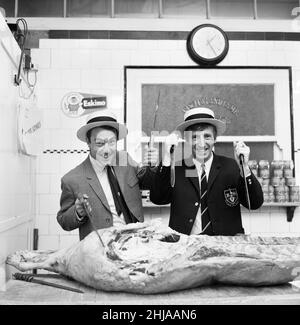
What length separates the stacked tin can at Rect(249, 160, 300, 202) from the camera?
11.6ft

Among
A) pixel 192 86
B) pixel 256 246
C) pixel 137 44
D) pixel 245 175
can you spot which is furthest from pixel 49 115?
pixel 256 246

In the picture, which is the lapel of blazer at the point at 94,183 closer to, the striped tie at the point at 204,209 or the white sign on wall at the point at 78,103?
the striped tie at the point at 204,209

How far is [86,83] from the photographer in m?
3.74

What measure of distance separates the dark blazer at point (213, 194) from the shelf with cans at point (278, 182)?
142 cm

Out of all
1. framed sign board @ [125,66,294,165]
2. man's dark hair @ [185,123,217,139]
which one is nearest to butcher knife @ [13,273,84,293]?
man's dark hair @ [185,123,217,139]

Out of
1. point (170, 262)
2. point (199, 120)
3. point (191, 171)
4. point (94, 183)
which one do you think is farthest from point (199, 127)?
point (170, 262)

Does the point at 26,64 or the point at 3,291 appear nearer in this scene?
the point at 3,291

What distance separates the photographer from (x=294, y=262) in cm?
146

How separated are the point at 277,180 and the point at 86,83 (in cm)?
192

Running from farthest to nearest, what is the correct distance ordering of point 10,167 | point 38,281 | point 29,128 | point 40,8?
point 40,8, point 29,128, point 10,167, point 38,281

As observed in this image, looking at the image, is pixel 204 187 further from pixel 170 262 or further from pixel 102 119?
pixel 170 262

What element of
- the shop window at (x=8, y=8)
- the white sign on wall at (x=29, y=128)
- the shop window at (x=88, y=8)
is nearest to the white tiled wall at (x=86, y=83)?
the white sign on wall at (x=29, y=128)
